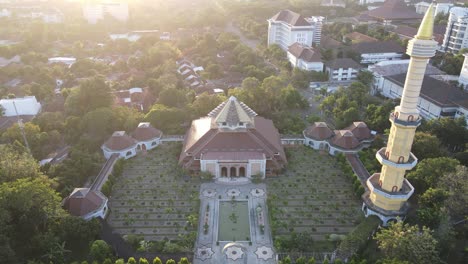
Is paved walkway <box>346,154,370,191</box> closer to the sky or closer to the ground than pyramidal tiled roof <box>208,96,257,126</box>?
closer to the ground

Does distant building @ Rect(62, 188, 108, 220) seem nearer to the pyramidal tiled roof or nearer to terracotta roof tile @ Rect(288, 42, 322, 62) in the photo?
the pyramidal tiled roof

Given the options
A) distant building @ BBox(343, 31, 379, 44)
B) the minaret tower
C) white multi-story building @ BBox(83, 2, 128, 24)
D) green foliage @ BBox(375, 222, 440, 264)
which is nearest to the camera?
green foliage @ BBox(375, 222, 440, 264)

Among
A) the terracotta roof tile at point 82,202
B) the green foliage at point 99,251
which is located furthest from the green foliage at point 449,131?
the terracotta roof tile at point 82,202

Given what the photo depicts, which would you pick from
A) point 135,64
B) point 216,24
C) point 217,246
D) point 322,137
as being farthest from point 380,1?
point 217,246

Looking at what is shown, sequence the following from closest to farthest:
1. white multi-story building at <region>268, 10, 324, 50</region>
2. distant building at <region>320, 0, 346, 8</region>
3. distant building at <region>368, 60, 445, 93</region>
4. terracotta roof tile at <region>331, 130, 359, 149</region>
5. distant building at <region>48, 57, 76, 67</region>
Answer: terracotta roof tile at <region>331, 130, 359, 149</region> < distant building at <region>368, 60, 445, 93</region> < distant building at <region>48, 57, 76, 67</region> < white multi-story building at <region>268, 10, 324, 50</region> < distant building at <region>320, 0, 346, 8</region>

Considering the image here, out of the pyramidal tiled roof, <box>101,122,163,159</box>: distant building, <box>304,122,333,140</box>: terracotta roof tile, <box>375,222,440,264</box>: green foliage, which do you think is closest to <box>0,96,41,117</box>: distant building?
<box>101,122,163,159</box>: distant building

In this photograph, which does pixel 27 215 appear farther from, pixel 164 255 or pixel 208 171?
pixel 208 171

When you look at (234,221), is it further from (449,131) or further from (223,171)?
(449,131)
